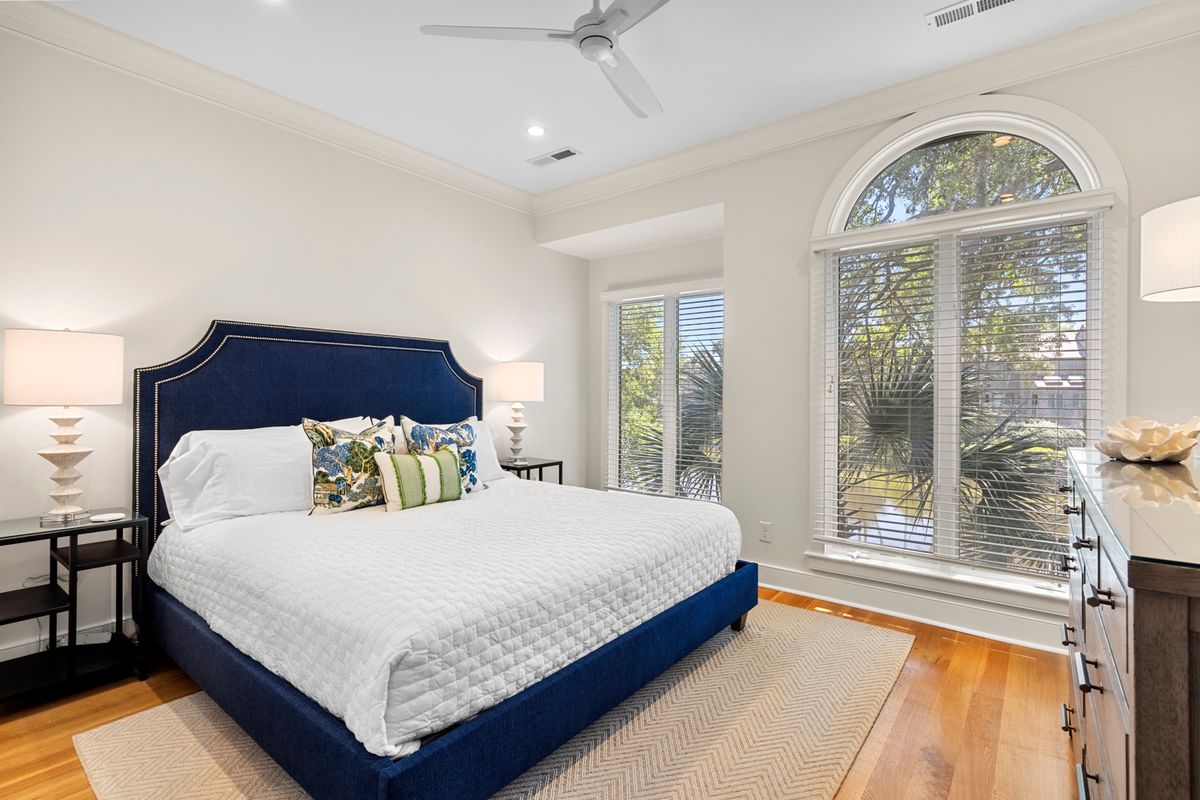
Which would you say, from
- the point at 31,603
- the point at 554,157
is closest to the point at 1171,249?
the point at 554,157

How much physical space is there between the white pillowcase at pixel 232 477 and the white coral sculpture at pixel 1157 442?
125 inches

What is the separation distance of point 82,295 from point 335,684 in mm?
2295

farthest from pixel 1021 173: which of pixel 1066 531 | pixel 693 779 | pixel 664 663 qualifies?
pixel 693 779

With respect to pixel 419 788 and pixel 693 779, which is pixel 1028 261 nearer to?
pixel 693 779

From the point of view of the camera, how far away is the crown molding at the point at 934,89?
2.50 metres

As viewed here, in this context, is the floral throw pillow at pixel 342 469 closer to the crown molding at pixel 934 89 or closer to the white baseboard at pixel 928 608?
the white baseboard at pixel 928 608

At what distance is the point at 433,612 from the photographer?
1.53 metres

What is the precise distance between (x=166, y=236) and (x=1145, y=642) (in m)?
3.70

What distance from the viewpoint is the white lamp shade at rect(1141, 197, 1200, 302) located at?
5.10 feet

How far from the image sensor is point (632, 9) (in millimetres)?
2049

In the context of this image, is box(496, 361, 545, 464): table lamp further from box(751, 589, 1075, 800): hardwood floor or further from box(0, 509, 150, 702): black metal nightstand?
box(751, 589, 1075, 800): hardwood floor

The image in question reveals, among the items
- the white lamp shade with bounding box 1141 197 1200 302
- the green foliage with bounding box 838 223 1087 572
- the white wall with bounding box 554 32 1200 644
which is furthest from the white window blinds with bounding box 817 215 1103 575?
the white lamp shade with bounding box 1141 197 1200 302

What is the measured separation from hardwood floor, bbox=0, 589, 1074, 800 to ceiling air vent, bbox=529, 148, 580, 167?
346 centimetres

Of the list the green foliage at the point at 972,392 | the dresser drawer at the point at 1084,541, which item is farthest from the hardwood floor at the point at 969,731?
the dresser drawer at the point at 1084,541
